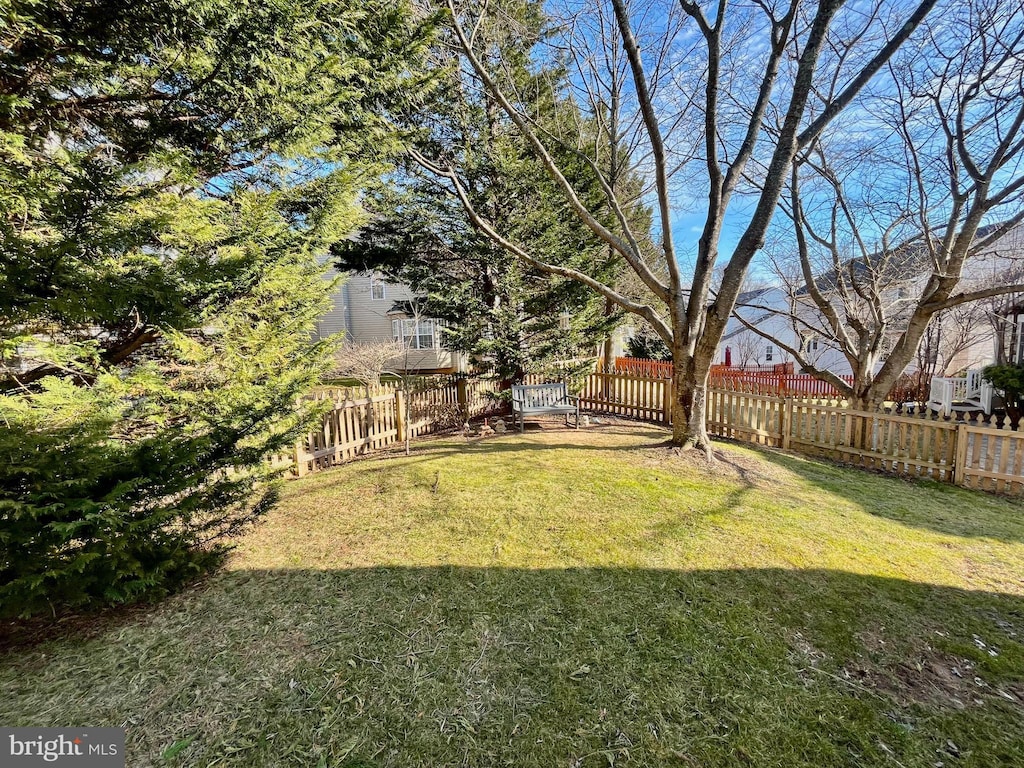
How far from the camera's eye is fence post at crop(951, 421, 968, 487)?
17.7ft

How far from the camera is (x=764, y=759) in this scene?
1.78 meters

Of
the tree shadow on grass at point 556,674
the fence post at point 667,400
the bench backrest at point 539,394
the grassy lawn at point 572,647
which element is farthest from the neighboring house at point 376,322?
the tree shadow on grass at point 556,674

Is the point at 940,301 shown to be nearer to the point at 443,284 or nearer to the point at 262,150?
the point at 443,284

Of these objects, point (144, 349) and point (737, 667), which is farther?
point (144, 349)

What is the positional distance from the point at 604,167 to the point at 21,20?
9181 mm

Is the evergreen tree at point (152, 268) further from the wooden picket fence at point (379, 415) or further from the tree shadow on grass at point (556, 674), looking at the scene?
the wooden picket fence at point (379, 415)

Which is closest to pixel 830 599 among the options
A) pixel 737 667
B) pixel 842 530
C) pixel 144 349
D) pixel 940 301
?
pixel 737 667

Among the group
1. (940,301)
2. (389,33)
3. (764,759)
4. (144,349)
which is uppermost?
(389,33)

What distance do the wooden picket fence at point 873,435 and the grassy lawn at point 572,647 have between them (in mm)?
1623

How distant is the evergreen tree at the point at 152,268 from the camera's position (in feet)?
8.00

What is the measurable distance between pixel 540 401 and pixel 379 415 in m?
3.23

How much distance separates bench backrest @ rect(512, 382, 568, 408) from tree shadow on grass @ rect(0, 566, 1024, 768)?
5266mm

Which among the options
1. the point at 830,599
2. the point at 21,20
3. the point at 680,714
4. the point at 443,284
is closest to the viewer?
the point at 680,714

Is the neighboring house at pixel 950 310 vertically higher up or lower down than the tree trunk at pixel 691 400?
higher up
